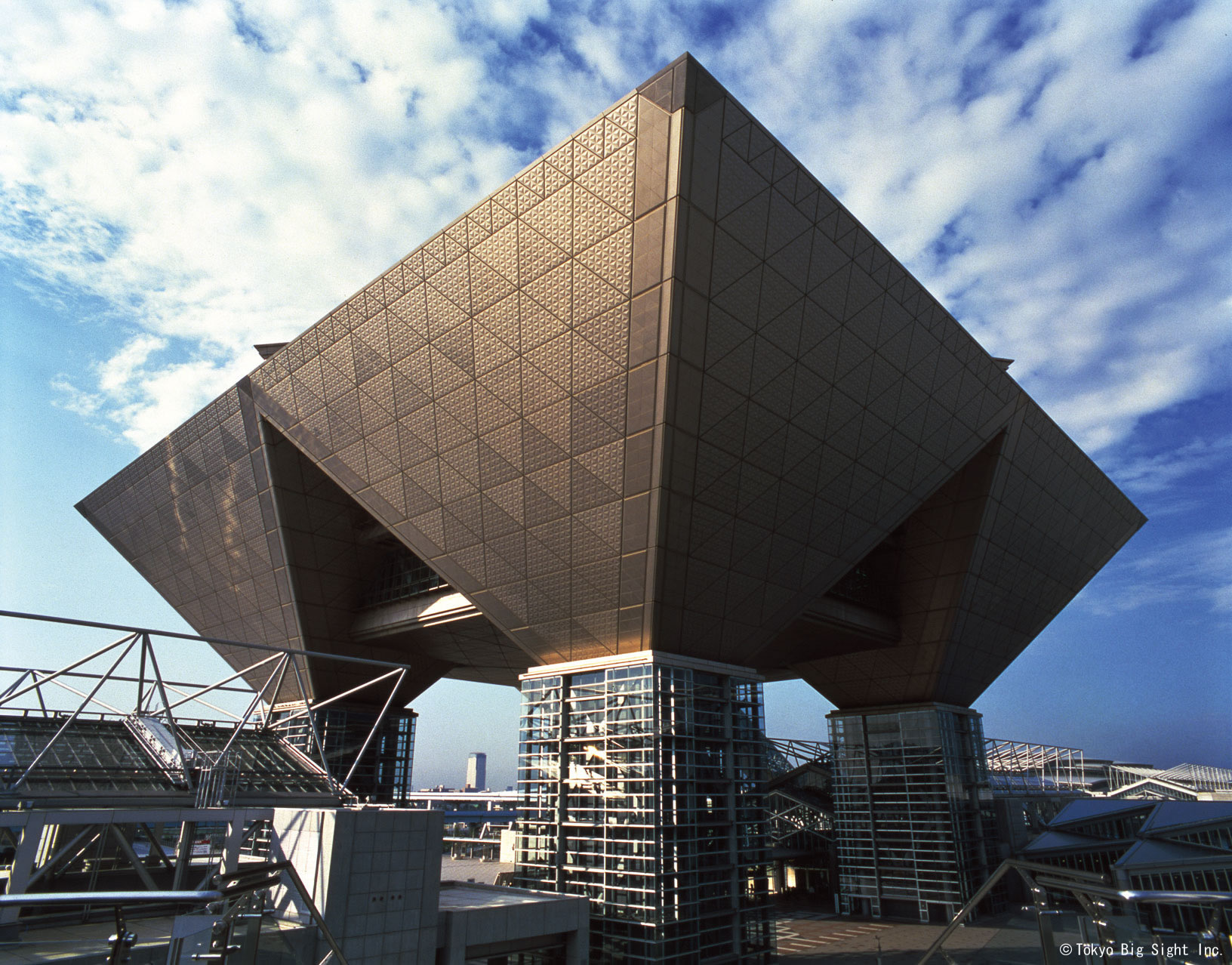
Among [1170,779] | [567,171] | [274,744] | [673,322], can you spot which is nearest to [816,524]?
[673,322]

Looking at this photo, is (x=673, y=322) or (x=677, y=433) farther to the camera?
(x=677, y=433)

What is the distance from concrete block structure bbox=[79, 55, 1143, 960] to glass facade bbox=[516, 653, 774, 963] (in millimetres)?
742

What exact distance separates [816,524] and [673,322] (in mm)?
9382

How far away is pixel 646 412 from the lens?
760 inches

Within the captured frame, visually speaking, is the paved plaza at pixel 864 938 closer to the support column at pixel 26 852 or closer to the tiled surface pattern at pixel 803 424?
the tiled surface pattern at pixel 803 424

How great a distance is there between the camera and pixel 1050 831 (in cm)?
3925

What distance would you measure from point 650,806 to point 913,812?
63.4 ft

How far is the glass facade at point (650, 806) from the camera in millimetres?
21125

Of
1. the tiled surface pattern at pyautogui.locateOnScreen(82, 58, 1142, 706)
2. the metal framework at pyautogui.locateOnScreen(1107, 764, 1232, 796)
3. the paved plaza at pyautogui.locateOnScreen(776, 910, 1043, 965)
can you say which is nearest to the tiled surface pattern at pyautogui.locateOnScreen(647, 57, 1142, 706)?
the tiled surface pattern at pyautogui.locateOnScreen(82, 58, 1142, 706)

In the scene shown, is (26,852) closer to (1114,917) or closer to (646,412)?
(646,412)

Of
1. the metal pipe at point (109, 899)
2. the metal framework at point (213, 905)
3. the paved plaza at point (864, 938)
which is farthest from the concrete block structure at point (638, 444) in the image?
the metal pipe at point (109, 899)

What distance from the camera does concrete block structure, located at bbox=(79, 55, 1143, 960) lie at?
701 inches

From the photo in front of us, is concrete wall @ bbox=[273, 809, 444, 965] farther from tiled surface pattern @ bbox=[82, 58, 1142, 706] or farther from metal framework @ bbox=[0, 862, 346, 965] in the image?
metal framework @ bbox=[0, 862, 346, 965]

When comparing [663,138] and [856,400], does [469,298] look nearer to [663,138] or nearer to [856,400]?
[663,138]
